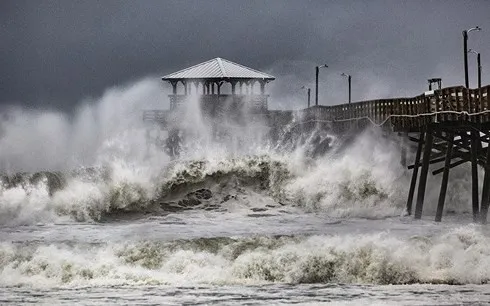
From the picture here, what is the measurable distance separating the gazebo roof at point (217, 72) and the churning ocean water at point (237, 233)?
20.3 metres

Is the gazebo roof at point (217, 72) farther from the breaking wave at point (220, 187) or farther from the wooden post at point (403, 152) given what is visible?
the wooden post at point (403, 152)

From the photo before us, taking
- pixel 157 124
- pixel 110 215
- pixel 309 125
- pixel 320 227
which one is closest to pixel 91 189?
pixel 110 215

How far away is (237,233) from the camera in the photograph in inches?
1041

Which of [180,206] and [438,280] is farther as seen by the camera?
[180,206]

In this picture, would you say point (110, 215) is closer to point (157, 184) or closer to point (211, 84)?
point (157, 184)

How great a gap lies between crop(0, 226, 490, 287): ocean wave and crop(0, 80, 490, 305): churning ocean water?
0.12 ft

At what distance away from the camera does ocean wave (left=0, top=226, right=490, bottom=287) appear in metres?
19.1

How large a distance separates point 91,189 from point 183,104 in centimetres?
3408

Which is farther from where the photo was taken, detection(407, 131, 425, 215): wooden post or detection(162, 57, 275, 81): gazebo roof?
detection(162, 57, 275, 81): gazebo roof

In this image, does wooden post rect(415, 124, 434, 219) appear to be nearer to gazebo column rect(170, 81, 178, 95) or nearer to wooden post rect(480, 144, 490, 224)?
wooden post rect(480, 144, 490, 224)

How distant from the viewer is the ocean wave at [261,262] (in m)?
19.1

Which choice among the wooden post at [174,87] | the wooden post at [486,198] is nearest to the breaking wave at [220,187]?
the wooden post at [486,198]

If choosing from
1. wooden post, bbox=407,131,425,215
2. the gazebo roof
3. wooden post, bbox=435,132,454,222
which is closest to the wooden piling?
wooden post, bbox=407,131,425,215

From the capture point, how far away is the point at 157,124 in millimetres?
67188
